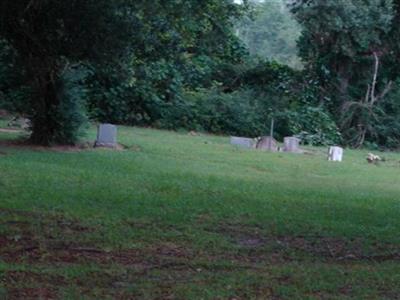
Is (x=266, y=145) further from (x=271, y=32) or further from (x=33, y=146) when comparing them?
(x=271, y=32)

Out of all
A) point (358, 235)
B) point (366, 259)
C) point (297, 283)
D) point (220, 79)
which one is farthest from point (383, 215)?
point (220, 79)

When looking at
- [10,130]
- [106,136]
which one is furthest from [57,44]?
[10,130]

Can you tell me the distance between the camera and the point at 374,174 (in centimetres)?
2111

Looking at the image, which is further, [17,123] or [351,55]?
[351,55]

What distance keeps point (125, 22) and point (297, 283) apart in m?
12.2

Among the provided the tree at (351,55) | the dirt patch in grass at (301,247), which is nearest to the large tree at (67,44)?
the dirt patch in grass at (301,247)

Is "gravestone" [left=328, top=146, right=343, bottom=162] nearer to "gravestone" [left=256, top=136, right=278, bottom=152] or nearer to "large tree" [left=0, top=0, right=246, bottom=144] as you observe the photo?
"gravestone" [left=256, top=136, right=278, bottom=152]

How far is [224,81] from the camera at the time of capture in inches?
1583

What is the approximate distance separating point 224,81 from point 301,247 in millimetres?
30920

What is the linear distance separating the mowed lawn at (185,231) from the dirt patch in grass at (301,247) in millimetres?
17

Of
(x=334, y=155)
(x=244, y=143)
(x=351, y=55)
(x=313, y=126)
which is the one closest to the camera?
(x=334, y=155)

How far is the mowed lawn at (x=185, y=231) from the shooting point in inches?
275

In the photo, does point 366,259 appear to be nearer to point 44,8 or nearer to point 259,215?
point 259,215

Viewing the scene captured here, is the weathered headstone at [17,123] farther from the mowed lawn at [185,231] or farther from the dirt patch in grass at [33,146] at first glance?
the mowed lawn at [185,231]
